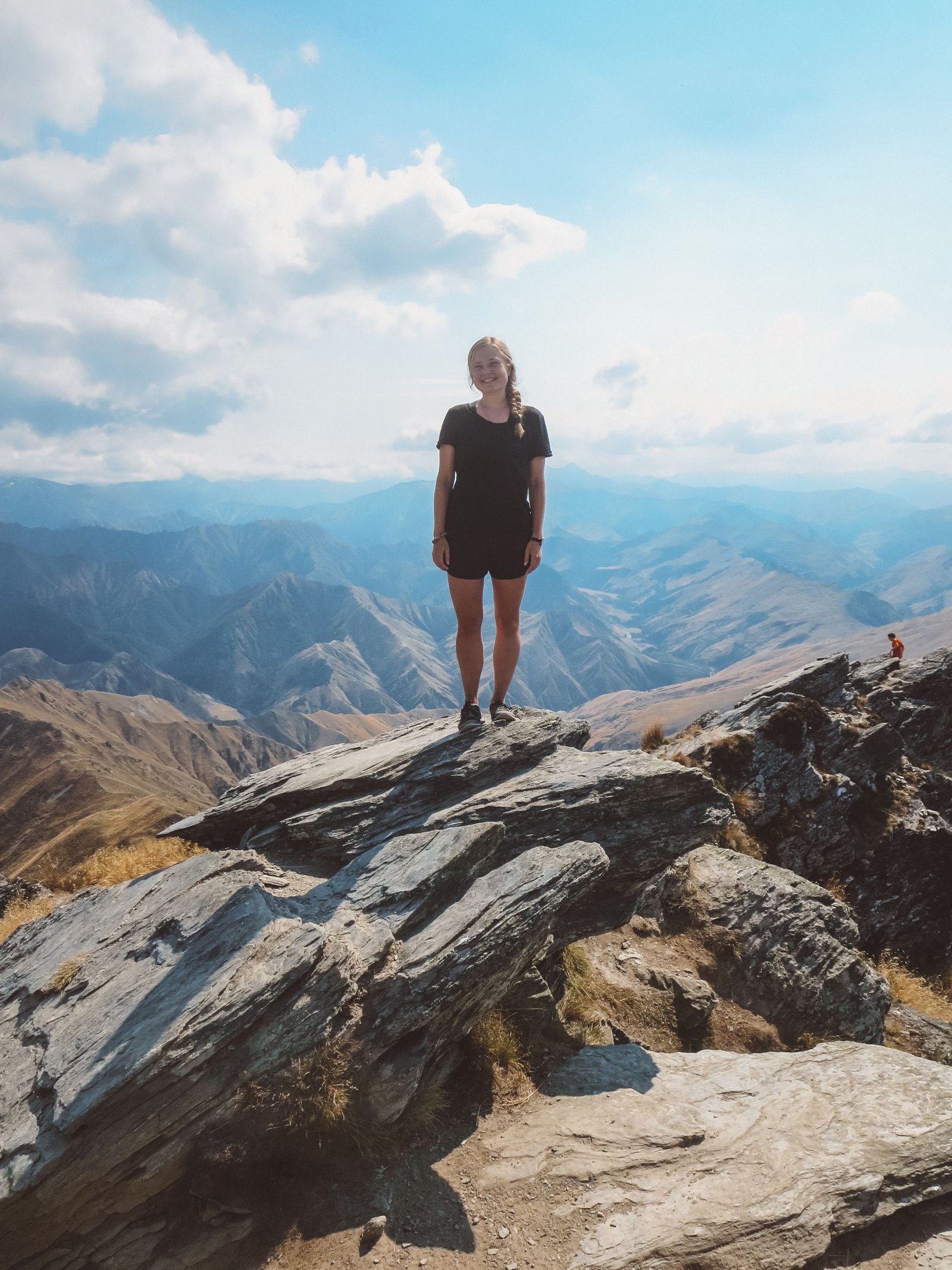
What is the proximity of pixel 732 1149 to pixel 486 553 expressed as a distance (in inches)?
334

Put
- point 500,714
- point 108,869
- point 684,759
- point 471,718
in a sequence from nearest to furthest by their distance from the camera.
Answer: point 471,718
point 500,714
point 108,869
point 684,759

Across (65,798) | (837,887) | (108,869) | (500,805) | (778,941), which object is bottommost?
(65,798)

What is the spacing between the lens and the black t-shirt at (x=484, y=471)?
9969 millimetres

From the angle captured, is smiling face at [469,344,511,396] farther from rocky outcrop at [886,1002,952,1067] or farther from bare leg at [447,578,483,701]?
rocky outcrop at [886,1002,952,1067]

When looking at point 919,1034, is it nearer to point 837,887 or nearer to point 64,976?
point 837,887

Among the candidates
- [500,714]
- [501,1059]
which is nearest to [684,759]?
[500,714]

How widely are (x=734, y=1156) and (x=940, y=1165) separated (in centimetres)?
245

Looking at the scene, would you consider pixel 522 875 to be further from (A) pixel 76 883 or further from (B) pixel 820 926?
(A) pixel 76 883

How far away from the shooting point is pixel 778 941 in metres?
13.6

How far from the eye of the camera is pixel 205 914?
27.1ft

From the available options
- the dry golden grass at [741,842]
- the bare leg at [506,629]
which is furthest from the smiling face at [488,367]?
the dry golden grass at [741,842]

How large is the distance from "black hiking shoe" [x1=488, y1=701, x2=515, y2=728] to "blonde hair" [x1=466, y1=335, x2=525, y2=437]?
528cm

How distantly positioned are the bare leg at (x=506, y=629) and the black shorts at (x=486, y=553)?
246 mm

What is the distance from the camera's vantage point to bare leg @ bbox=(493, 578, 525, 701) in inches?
418
